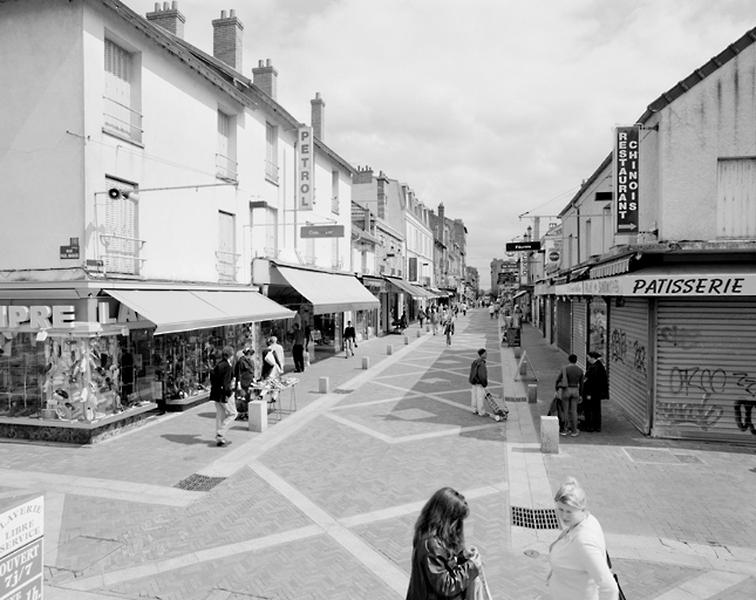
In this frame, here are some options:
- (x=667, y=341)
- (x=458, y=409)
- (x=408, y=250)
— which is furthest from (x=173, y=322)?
(x=408, y=250)

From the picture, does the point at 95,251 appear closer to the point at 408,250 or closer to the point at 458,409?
the point at 458,409

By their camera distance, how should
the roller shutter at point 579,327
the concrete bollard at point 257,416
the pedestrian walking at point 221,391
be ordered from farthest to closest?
the roller shutter at point 579,327 < the concrete bollard at point 257,416 < the pedestrian walking at point 221,391

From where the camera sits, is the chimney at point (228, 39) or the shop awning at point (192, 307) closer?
the shop awning at point (192, 307)

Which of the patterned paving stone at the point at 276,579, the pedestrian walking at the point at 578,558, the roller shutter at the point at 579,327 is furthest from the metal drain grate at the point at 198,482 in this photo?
the roller shutter at the point at 579,327

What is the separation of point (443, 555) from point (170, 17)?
18.6 m

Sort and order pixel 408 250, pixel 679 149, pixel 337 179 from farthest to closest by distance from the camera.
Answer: pixel 408 250, pixel 337 179, pixel 679 149

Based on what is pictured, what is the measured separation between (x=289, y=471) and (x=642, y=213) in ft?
29.8

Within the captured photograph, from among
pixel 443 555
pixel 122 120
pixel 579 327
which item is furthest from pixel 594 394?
pixel 122 120

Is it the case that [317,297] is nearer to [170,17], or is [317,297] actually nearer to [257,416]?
[257,416]

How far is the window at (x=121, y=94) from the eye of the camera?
11.2 meters

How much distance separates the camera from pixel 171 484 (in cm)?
835

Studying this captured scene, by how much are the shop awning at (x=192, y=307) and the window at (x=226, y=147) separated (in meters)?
3.66

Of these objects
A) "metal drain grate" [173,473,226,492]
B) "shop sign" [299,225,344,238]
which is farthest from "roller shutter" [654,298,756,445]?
"shop sign" [299,225,344,238]

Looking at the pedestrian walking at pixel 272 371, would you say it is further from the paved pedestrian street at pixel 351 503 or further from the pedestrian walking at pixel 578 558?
the pedestrian walking at pixel 578 558
